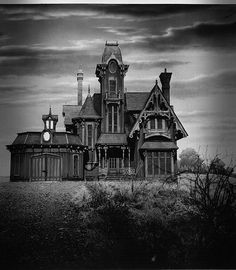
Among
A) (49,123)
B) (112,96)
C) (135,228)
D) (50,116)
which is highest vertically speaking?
(112,96)

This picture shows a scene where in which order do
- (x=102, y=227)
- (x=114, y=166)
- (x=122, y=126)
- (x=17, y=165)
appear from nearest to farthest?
(x=102, y=227)
(x=17, y=165)
(x=114, y=166)
(x=122, y=126)

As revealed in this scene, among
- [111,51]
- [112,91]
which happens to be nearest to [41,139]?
[112,91]

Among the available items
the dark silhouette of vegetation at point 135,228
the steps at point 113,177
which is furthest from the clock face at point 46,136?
the steps at point 113,177

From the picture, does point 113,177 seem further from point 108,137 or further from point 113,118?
point 113,118

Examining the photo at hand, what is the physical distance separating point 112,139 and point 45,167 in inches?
49.4

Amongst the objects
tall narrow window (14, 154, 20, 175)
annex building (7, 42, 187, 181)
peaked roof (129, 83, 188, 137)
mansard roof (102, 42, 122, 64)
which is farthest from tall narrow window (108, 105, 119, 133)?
tall narrow window (14, 154, 20, 175)

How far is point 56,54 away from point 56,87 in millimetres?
550

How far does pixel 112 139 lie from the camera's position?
7.00 m

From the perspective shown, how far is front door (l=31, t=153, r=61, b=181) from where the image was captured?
662cm

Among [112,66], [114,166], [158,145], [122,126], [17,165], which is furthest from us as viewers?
[122,126]

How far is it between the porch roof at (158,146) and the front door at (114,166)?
0.52 meters

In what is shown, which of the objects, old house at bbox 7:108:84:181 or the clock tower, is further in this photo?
the clock tower

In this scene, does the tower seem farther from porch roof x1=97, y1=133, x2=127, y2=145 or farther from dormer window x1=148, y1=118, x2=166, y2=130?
dormer window x1=148, y1=118, x2=166, y2=130

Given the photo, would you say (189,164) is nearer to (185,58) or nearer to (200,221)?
(200,221)
